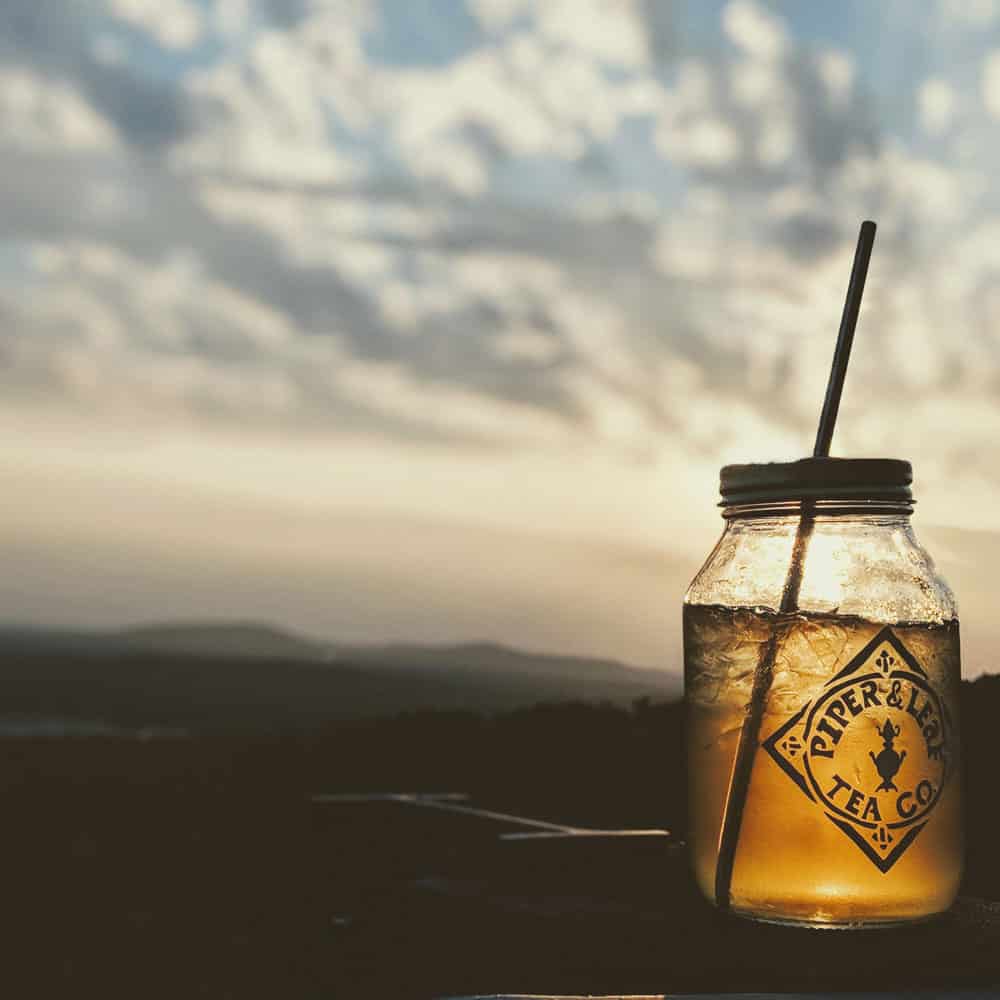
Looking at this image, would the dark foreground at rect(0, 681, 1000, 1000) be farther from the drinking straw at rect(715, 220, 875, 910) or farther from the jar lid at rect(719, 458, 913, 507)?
the jar lid at rect(719, 458, 913, 507)

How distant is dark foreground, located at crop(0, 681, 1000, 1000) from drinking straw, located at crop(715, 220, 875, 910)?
3.9 inches

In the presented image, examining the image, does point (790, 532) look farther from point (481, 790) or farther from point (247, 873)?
point (481, 790)

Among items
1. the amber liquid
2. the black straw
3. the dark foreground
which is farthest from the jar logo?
the black straw

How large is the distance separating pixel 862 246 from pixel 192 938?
3.47 m

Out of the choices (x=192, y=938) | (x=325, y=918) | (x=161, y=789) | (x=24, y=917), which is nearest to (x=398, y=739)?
(x=161, y=789)

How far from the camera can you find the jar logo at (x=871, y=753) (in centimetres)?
175

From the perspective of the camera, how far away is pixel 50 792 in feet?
27.2

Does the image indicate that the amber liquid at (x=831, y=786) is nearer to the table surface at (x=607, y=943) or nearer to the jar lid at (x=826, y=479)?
the table surface at (x=607, y=943)

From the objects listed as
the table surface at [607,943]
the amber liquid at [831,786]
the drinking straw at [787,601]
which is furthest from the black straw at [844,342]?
the table surface at [607,943]

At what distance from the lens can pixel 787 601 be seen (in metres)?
1.88

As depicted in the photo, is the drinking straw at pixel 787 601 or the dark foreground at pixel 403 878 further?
the drinking straw at pixel 787 601

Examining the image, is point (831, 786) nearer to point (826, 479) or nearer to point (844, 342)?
point (826, 479)

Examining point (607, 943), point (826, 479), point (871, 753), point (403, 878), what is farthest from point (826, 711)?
point (403, 878)

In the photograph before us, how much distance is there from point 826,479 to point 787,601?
0.19 meters
